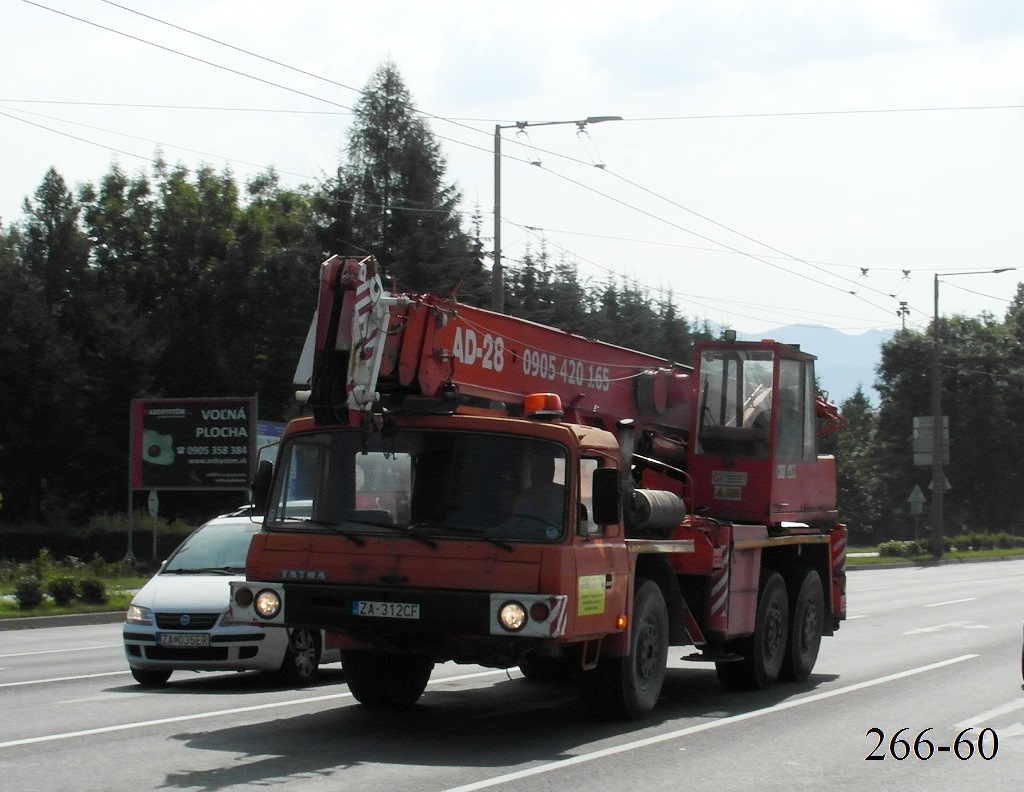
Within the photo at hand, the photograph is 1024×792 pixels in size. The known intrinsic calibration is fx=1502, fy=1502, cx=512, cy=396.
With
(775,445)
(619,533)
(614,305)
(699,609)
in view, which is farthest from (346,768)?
(614,305)

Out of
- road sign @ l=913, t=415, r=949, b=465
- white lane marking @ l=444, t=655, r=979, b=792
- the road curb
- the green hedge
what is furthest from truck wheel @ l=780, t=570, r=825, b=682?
road sign @ l=913, t=415, r=949, b=465

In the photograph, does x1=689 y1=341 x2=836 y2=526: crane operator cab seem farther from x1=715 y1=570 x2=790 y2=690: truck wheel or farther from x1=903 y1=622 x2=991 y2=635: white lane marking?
x1=903 y1=622 x2=991 y2=635: white lane marking

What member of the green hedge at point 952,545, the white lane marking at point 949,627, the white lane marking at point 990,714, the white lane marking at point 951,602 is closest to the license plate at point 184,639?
the white lane marking at point 990,714

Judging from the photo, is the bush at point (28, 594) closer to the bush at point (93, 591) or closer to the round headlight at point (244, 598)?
the bush at point (93, 591)

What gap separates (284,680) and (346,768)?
16.6 ft

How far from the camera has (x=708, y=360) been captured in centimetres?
1420

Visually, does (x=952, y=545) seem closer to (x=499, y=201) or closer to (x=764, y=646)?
(x=499, y=201)

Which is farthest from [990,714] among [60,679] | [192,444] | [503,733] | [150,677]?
[192,444]

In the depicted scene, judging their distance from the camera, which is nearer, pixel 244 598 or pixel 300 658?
pixel 244 598

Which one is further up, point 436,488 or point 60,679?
point 436,488

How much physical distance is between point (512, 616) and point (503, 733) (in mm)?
1594

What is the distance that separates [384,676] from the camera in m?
11.8

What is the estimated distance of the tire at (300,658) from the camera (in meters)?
13.6

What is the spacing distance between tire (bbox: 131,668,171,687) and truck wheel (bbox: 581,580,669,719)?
451 cm
